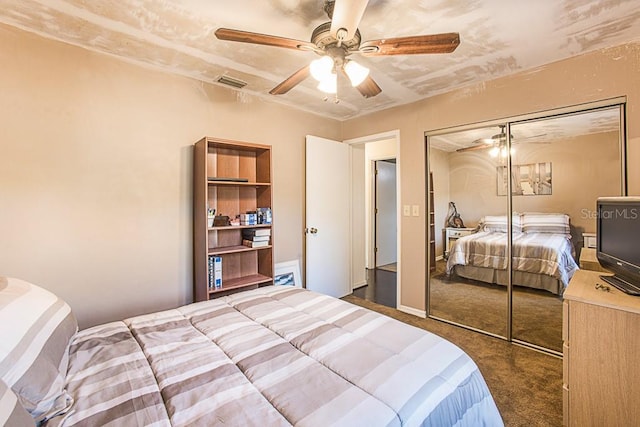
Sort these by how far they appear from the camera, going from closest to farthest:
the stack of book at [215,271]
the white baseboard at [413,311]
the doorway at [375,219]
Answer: the stack of book at [215,271] → the white baseboard at [413,311] → the doorway at [375,219]

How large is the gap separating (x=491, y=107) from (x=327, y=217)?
204 cm

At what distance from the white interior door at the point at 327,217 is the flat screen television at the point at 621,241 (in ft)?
8.11

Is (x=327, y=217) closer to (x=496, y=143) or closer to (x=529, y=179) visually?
(x=496, y=143)

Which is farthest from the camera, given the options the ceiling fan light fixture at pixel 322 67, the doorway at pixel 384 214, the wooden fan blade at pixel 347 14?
the doorway at pixel 384 214

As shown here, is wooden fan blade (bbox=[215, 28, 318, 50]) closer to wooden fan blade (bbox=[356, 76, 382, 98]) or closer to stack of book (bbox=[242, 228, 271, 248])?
wooden fan blade (bbox=[356, 76, 382, 98])

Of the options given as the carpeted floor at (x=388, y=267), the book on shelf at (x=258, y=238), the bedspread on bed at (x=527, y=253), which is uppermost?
the book on shelf at (x=258, y=238)

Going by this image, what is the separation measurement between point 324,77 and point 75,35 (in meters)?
1.77

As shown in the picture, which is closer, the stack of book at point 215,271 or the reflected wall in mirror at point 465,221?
the stack of book at point 215,271

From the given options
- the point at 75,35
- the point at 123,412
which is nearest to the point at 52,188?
the point at 75,35

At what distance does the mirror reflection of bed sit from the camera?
2.37m

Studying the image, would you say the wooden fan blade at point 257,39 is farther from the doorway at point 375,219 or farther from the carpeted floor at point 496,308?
the carpeted floor at point 496,308

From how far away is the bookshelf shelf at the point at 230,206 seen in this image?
2.57 meters

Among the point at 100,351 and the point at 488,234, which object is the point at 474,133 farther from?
the point at 100,351

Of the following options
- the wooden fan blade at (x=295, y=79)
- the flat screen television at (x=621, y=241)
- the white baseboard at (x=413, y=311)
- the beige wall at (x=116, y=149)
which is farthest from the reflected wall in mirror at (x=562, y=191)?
the wooden fan blade at (x=295, y=79)
